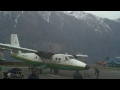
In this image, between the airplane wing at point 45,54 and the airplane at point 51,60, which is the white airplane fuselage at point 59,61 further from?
the airplane wing at point 45,54

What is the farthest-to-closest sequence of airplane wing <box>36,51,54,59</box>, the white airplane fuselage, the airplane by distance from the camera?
airplane wing <box>36,51,54,59</box> → the airplane → the white airplane fuselage

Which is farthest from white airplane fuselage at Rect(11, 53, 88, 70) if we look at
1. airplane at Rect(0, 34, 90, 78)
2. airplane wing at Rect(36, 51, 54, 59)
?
airplane wing at Rect(36, 51, 54, 59)

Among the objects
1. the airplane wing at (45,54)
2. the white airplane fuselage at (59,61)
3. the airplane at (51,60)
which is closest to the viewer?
the white airplane fuselage at (59,61)

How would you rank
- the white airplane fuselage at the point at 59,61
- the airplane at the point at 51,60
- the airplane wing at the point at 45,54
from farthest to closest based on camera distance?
1. the airplane wing at the point at 45,54
2. the airplane at the point at 51,60
3. the white airplane fuselage at the point at 59,61

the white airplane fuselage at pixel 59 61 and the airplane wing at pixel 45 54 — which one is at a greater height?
the airplane wing at pixel 45 54

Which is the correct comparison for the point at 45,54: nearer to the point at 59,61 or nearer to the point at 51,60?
the point at 51,60

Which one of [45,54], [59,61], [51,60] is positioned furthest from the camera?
[45,54]

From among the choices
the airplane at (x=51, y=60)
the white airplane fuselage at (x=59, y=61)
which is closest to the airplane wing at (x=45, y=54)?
the airplane at (x=51, y=60)

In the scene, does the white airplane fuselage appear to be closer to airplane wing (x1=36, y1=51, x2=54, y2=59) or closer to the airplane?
the airplane

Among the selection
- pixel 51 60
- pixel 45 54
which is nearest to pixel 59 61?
pixel 51 60

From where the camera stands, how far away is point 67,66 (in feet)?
83.8

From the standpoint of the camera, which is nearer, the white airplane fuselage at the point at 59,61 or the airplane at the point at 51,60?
the white airplane fuselage at the point at 59,61
